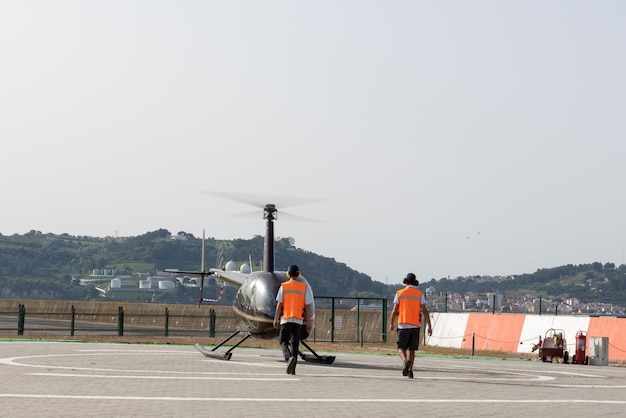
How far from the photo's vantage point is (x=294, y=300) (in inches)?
855

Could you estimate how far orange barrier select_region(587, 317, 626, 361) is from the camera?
33.3 meters

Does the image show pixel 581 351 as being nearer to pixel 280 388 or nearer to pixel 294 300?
pixel 294 300

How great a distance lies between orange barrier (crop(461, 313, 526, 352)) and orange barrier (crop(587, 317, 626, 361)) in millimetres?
3497

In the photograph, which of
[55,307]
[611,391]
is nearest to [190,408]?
[611,391]

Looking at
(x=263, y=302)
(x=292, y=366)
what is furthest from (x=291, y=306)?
(x=263, y=302)

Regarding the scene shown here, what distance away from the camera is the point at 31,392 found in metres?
15.6

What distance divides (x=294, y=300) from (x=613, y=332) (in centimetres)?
1540

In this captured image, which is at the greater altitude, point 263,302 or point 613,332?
point 263,302

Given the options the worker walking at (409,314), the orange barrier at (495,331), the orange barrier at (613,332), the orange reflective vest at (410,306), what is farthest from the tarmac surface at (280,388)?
the orange barrier at (495,331)

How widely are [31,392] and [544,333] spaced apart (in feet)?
77.0

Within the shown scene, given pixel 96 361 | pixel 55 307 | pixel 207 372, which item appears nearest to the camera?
pixel 207 372

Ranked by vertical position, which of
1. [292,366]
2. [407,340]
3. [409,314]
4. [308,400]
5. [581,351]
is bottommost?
[308,400]

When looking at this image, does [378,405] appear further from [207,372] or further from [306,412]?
[207,372]

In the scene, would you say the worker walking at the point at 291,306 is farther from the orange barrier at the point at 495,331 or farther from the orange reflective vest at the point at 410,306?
the orange barrier at the point at 495,331
